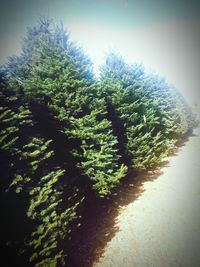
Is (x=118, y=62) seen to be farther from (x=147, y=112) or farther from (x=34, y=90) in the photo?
(x=34, y=90)

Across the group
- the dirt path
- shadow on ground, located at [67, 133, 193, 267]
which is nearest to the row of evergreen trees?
shadow on ground, located at [67, 133, 193, 267]

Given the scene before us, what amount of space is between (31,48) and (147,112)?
1054 centimetres

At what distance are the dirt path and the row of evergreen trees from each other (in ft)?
5.85

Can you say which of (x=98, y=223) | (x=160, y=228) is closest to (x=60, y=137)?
(x=98, y=223)

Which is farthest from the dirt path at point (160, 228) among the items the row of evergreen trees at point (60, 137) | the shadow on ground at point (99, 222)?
the row of evergreen trees at point (60, 137)

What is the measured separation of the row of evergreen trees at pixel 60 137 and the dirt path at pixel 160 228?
178 centimetres

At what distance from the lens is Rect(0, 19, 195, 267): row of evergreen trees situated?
227 inches

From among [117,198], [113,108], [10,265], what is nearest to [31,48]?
[113,108]

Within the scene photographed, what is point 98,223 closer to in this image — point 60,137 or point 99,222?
point 99,222

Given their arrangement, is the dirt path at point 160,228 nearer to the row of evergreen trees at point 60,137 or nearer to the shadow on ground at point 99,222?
the shadow on ground at point 99,222

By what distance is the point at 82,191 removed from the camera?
8852 mm

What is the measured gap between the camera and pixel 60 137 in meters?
9.36

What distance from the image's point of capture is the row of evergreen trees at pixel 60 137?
5.76 m

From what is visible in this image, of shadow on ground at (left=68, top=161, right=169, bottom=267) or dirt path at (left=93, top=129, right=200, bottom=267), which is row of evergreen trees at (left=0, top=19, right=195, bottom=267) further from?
dirt path at (left=93, top=129, right=200, bottom=267)
